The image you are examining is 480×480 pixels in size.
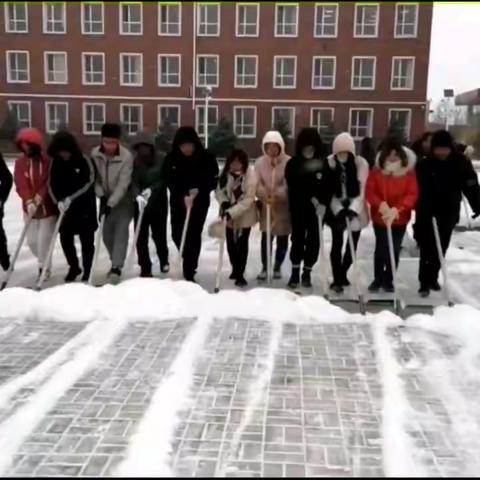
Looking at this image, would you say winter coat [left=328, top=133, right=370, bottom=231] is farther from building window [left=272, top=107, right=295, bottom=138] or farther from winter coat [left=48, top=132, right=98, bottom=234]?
building window [left=272, top=107, right=295, bottom=138]

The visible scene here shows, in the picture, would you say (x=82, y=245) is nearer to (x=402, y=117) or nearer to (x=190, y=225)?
(x=190, y=225)

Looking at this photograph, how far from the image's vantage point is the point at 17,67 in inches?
1560

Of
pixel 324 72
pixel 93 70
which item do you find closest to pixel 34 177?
pixel 324 72

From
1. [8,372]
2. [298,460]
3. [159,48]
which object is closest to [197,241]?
[8,372]

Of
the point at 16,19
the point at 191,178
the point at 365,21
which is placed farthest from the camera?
the point at 16,19

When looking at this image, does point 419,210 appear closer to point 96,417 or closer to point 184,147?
point 184,147

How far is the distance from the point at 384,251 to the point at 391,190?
0.63m

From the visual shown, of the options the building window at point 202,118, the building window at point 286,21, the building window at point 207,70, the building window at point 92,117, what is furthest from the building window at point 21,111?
the building window at point 286,21

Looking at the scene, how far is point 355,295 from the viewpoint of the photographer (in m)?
6.54

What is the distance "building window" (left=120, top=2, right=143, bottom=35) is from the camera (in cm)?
3831

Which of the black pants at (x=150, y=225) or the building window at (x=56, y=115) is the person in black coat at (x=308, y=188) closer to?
the black pants at (x=150, y=225)

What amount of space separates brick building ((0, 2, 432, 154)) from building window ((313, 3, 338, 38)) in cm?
6

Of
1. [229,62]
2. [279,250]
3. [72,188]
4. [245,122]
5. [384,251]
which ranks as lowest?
[279,250]

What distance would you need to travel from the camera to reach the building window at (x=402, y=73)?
3797 centimetres
